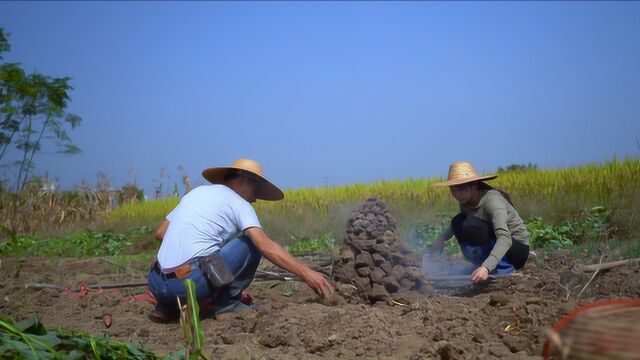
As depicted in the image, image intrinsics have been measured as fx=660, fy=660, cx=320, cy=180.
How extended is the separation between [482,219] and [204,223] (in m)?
2.27

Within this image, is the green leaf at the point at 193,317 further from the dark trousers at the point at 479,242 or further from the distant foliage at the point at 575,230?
the distant foliage at the point at 575,230

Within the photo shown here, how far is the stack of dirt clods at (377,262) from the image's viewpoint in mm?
4855

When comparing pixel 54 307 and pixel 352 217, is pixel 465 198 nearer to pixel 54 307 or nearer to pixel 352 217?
pixel 352 217

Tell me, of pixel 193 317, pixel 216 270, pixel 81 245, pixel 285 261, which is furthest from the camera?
pixel 81 245

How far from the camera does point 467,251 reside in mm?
5652

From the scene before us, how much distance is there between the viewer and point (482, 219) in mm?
5410

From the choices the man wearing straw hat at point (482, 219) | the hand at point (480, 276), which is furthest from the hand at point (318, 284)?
the man wearing straw hat at point (482, 219)

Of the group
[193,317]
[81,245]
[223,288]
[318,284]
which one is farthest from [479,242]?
[81,245]

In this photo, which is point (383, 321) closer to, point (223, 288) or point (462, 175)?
point (223, 288)

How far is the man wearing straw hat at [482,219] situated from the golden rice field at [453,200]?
3.32 metres

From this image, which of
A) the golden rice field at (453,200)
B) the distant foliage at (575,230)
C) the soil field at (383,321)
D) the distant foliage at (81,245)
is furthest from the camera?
the distant foliage at (81,245)

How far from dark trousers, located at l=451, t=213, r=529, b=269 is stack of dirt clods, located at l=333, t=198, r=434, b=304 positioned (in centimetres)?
65

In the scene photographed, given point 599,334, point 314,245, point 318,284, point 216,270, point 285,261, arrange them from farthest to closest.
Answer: point 314,245 < point 216,270 < point 318,284 < point 285,261 < point 599,334

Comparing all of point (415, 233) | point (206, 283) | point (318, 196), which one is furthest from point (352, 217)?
point (318, 196)
